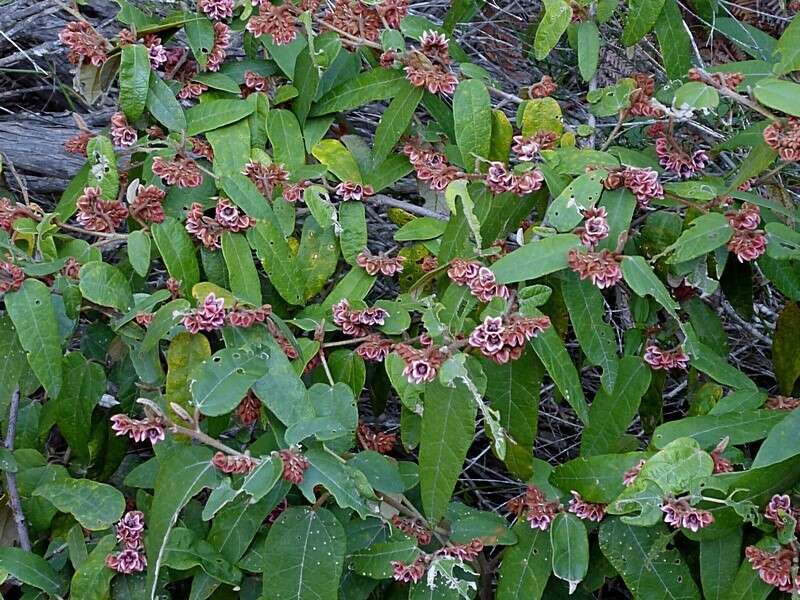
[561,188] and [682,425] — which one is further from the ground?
[561,188]

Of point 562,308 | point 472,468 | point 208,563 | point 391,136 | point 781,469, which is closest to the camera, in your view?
point 781,469

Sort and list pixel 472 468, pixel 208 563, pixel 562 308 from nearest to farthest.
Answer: pixel 208 563, pixel 562 308, pixel 472 468

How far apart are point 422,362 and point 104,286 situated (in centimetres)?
55

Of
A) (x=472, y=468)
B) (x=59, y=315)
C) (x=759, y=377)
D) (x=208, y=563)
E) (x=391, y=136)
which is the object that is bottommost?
(x=472, y=468)

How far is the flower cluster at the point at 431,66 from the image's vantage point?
1.59 meters

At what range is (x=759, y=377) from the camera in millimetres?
2135

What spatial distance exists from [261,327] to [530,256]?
1.38ft

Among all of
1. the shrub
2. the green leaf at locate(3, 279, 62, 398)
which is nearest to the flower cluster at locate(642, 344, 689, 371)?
the shrub

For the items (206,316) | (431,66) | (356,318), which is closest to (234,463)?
(206,316)

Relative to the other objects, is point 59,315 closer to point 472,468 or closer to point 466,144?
point 466,144

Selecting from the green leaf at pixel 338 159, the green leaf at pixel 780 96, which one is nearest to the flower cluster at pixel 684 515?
the green leaf at pixel 780 96

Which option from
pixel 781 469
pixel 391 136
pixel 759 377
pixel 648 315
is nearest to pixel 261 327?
pixel 391 136

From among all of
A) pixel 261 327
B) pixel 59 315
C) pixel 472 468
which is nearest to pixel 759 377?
pixel 472 468

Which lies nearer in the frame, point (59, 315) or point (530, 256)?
point (530, 256)
